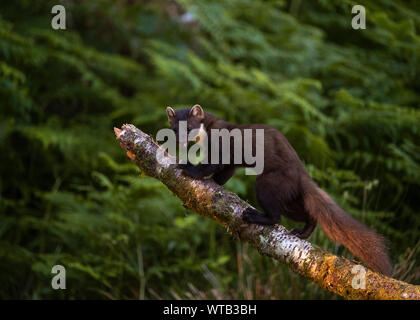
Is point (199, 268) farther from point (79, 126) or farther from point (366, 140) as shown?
point (79, 126)

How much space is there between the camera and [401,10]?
598cm

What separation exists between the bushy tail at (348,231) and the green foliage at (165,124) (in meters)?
0.96

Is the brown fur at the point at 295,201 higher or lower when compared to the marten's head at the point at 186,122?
lower

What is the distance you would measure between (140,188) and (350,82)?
10.9ft

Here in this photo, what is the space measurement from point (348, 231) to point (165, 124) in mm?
3080

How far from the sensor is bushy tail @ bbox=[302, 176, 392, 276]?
2471mm

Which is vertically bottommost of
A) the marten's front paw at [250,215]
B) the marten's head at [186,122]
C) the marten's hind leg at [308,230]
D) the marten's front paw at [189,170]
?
the marten's hind leg at [308,230]

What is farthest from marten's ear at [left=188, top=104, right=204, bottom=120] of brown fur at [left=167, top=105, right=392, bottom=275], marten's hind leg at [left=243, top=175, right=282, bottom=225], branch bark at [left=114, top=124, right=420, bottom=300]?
marten's hind leg at [left=243, top=175, right=282, bottom=225]

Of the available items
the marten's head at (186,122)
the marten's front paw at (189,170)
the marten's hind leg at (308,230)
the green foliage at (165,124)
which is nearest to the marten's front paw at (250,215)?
the marten's front paw at (189,170)

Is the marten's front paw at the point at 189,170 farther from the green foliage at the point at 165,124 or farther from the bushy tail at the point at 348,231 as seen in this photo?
the green foliage at the point at 165,124

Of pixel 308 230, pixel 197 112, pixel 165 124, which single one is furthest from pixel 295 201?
pixel 165 124

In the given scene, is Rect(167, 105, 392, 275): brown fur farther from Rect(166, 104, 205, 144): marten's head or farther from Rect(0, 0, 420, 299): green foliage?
Rect(0, 0, 420, 299): green foliage

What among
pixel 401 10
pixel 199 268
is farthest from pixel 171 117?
pixel 401 10

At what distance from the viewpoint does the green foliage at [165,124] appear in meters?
4.32
